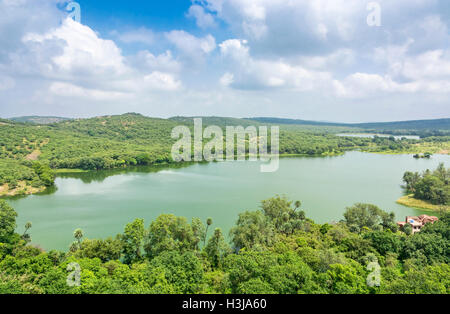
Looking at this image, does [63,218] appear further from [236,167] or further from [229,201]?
[236,167]

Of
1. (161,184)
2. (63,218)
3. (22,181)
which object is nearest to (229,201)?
(161,184)

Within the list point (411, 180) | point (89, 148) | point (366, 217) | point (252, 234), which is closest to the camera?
point (252, 234)

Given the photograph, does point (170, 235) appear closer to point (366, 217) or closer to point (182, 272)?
point (182, 272)

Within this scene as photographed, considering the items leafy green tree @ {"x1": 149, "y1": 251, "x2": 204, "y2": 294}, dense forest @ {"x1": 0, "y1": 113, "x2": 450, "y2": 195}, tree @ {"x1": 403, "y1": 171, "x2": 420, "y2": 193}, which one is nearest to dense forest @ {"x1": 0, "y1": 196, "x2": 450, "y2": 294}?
leafy green tree @ {"x1": 149, "y1": 251, "x2": 204, "y2": 294}

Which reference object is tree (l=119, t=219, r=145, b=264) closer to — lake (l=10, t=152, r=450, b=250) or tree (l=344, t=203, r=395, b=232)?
lake (l=10, t=152, r=450, b=250)

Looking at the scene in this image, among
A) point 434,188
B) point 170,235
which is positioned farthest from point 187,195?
point 434,188
